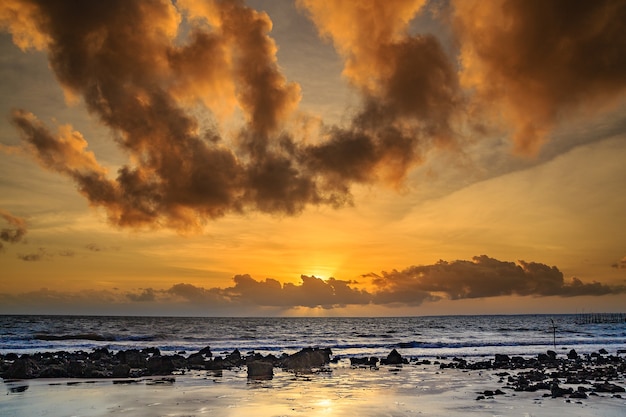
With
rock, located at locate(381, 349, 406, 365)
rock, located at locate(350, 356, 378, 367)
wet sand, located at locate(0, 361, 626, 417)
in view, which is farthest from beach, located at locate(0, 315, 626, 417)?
rock, located at locate(381, 349, 406, 365)

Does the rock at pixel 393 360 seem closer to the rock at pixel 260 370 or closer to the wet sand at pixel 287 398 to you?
the wet sand at pixel 287 398

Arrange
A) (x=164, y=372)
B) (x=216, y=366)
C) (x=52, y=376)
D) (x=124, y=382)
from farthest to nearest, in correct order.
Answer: (x=216, y=366)
(x=164, y=372)
(x=52, y=376)
(x=124, y=382)

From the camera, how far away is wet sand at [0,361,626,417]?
67.9 ft

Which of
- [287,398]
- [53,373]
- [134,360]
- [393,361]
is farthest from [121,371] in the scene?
[393,361]

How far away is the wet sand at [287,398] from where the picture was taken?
67.9ft

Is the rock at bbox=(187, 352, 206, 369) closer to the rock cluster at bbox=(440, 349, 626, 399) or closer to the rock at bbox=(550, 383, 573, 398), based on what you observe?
the rock cluster at bbox=(440, 349, 626, 399)

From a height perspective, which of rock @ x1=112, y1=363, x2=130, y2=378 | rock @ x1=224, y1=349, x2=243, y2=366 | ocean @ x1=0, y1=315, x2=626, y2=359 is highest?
rock @ x1=112, y1=363, x2=130, y2=378

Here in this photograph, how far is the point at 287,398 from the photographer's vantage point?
24391 millimetres

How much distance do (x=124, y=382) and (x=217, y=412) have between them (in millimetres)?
13356

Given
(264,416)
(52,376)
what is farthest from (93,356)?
(264,416)

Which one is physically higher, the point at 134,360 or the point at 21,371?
the point at 21,371

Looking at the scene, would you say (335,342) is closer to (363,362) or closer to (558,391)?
(363,362)

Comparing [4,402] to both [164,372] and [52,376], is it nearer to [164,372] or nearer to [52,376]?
[52,376]

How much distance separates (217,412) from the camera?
20.7 metres
